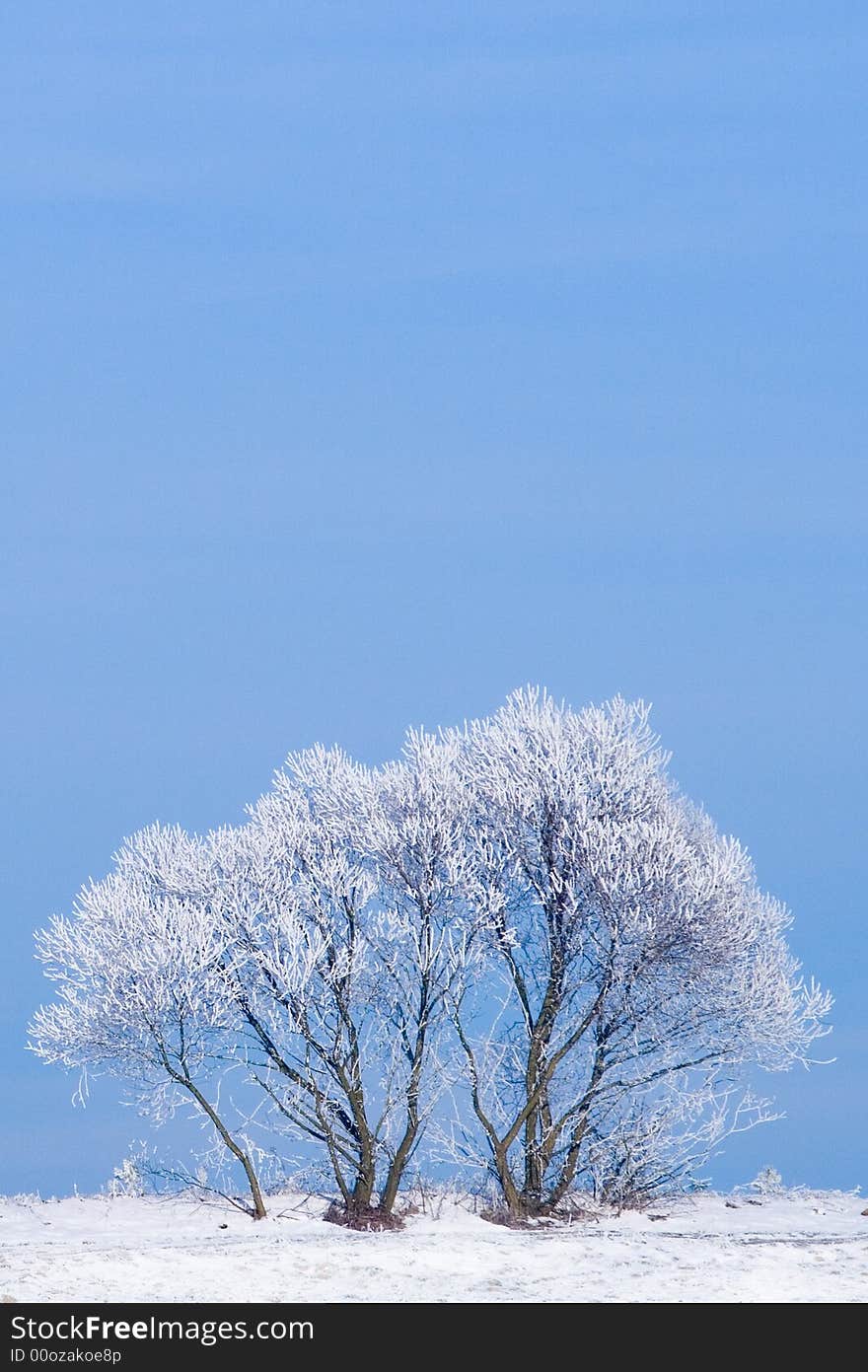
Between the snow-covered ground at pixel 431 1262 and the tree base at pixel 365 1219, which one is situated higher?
the tree base at pixel 365 1219

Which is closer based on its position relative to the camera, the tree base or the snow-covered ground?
the snow-covered ground

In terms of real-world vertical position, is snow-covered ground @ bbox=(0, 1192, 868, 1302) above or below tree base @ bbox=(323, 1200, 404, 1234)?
below

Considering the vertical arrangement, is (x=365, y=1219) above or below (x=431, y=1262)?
above

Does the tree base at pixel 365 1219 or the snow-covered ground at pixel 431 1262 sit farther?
the tree base at pixel 365 1219

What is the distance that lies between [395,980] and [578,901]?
10.2ft

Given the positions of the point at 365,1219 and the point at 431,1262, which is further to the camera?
the point at 365,1219

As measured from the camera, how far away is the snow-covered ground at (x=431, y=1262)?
14938 millimetres

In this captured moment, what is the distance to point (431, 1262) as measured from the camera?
16.9 meters

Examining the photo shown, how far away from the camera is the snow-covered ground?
14938 mm
